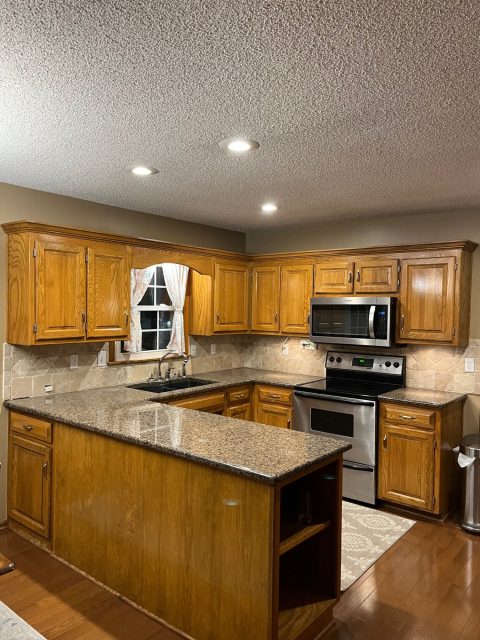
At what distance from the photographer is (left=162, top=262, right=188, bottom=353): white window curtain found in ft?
15.8

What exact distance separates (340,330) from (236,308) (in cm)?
116

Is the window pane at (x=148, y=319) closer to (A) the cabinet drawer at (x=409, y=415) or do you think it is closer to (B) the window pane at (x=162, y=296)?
(B) the window pane at (x=162, y=296)

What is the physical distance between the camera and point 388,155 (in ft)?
8.84

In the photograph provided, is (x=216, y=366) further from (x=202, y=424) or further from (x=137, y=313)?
(x=202, y=424)

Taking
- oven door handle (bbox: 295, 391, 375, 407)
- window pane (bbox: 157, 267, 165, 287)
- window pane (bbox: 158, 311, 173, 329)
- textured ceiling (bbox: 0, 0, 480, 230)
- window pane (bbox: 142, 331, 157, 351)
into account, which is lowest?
oven door handle (bbox: 295, 391, 375, 407)

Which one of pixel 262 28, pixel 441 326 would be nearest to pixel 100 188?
pixel 262 28

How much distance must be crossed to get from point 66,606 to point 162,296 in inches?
113

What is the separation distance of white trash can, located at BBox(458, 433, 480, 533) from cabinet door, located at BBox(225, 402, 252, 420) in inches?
75.4

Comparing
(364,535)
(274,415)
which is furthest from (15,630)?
(274,415)

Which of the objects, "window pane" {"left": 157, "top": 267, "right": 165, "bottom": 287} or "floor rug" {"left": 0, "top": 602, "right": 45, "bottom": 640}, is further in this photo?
"window pane" {"left": 157, "top": 267, "right": 165, "bottom": 287}

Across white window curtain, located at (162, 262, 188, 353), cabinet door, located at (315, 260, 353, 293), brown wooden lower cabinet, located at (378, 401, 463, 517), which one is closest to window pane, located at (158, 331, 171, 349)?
white window curtain, located at (162, 262, 188, 353)

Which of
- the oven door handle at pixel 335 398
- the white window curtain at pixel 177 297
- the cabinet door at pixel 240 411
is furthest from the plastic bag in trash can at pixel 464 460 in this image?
the white window curtain at pixel 177 297

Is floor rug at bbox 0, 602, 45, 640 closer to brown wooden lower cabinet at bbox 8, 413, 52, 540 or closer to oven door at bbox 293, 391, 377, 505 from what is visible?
brown wooden lower cabinet at bbox 8, 413, 52, 540

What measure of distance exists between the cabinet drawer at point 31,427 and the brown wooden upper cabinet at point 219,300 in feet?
6.41
